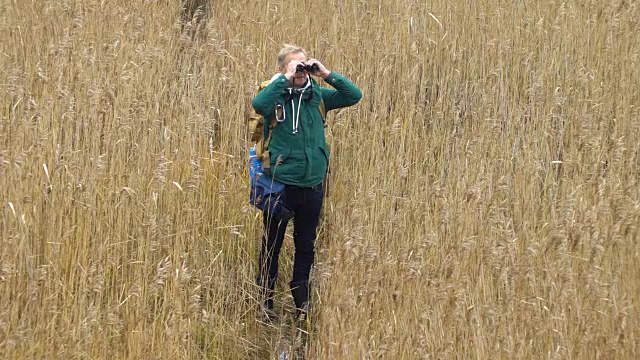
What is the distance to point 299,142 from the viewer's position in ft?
14.5

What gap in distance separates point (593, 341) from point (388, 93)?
7.41 feet

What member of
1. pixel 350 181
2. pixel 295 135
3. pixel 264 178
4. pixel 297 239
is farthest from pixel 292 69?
pixel 350 181

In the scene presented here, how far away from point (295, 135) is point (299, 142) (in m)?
0.04

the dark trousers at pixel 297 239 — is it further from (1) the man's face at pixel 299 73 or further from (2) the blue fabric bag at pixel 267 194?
(1) the man's face at pixel 299 73

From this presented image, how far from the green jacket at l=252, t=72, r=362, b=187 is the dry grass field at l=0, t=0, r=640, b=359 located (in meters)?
0.37

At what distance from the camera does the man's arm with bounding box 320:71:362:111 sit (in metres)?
4.58

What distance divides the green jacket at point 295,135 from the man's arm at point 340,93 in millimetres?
129

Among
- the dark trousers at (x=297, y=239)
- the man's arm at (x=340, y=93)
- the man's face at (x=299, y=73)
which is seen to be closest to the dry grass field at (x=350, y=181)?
the dark trousers at (x=297, y=239)

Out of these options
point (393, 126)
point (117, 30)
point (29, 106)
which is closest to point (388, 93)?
point (393, 126)

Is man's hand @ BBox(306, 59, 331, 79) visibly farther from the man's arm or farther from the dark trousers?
the dark trousers

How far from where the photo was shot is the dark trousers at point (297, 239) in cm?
449

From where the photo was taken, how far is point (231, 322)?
464cm

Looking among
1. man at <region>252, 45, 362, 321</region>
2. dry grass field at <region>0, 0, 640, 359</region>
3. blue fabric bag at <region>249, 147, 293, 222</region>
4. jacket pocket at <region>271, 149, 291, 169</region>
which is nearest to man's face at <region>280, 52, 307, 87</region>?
man at <region>252, 45, 362, 321</region>

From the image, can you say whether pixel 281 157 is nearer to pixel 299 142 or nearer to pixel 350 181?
pixel 299 142
